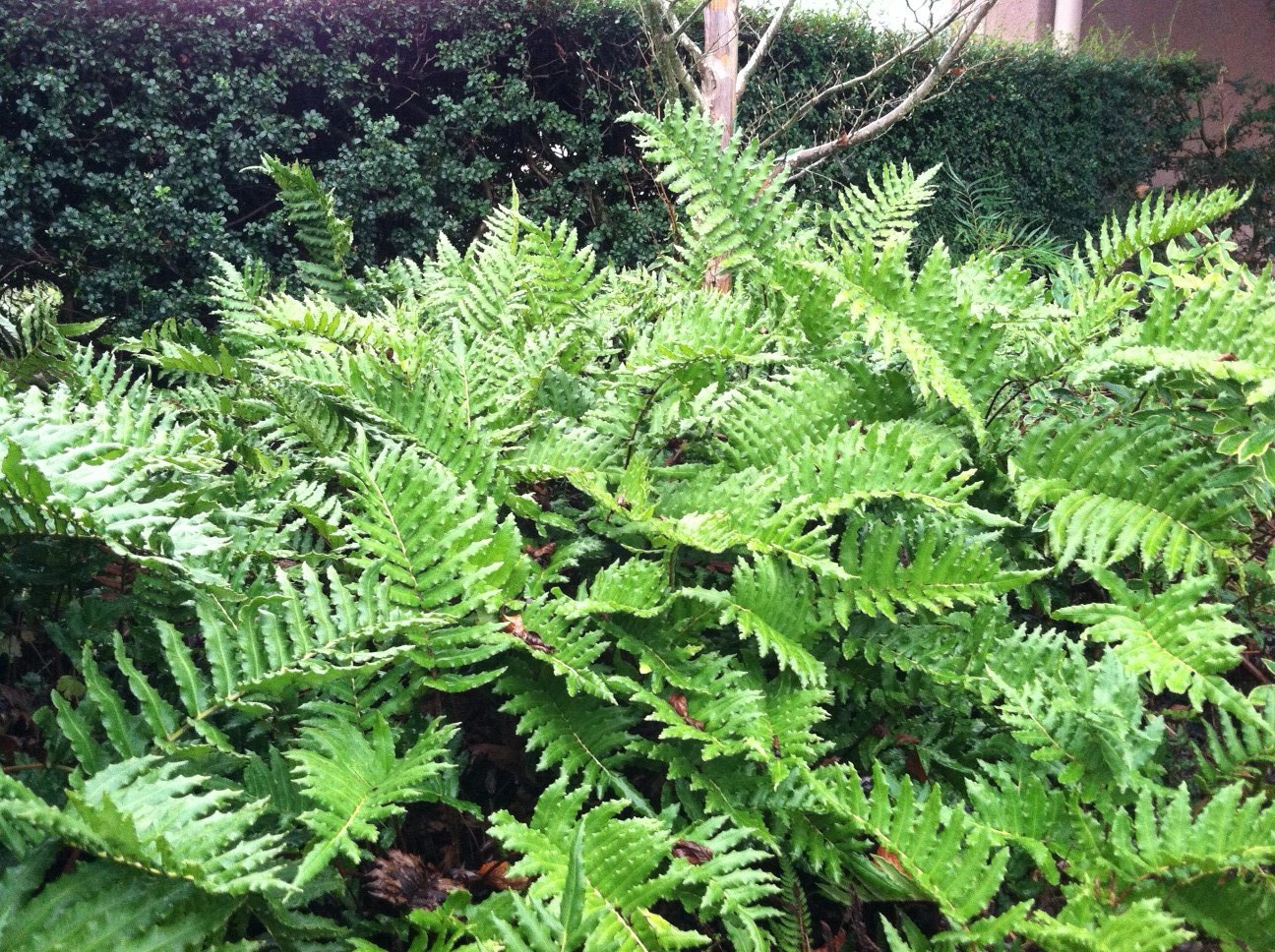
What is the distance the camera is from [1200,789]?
1.24m

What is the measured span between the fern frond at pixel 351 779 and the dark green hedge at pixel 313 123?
12.1 ft

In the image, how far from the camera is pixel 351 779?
914mm

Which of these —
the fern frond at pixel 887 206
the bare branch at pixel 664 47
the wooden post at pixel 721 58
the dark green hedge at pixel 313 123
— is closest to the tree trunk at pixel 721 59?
the wooden post at pixel 721 58

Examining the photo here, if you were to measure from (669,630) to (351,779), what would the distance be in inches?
17.8

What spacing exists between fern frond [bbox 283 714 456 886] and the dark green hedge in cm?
369

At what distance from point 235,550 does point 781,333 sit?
38.0 inches

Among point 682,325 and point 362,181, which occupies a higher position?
point 362,181

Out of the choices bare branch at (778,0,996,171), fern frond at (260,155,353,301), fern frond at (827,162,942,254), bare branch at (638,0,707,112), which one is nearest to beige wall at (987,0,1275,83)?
bare branch at (778,0,996,171)

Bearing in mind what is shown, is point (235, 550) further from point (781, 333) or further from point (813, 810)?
point (781, 333)

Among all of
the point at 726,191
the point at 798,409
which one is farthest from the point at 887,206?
the point at 798,409

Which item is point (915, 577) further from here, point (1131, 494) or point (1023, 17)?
point (1023, 17)

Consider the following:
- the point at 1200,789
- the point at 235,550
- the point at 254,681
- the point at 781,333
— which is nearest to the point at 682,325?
the point at 781,333

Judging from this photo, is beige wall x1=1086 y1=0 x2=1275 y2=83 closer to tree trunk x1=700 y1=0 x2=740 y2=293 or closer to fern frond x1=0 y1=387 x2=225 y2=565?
tree trunk x1=700 y1=0 x2=740 y2=293

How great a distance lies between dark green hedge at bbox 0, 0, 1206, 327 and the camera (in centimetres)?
432
